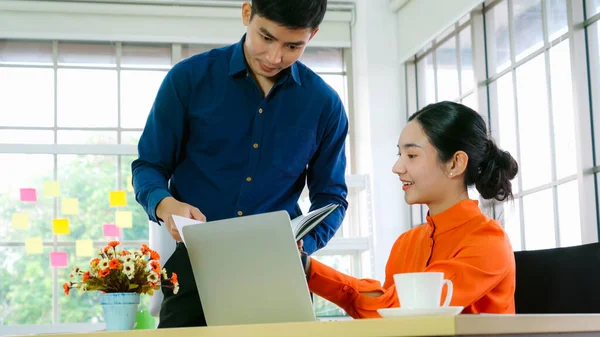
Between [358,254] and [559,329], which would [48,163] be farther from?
[559,329]

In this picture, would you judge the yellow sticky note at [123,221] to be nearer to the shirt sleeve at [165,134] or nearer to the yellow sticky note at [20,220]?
the yellow sticky note at [20,220]

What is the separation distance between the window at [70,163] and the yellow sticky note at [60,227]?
33mm

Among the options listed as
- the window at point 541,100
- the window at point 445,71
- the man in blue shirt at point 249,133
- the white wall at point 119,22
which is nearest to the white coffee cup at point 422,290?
the man in blue shirt at point 249,133

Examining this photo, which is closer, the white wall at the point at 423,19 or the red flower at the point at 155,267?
the red flower at the point at 155,267

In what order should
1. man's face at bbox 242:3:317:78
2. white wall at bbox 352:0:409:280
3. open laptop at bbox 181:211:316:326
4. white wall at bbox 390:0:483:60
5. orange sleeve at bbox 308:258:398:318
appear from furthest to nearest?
white wall at bbox 352:0:409:280 → white wall at bbox 390:0:483:60 → man's face at bbox 242:3:317:78 → orange sleeve at bbox 308:258:398:318 → open laptop at bbox 181:211:316:326

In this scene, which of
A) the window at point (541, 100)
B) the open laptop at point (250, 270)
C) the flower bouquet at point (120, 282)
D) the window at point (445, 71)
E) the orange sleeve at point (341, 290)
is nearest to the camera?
the open laptop at point (250, 270)

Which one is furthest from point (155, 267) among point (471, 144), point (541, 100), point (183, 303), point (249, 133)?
point (541, 100)

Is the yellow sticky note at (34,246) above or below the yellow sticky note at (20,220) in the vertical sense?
below

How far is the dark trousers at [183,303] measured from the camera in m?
1.69

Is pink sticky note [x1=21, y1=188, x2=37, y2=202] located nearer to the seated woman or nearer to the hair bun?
the seated woman

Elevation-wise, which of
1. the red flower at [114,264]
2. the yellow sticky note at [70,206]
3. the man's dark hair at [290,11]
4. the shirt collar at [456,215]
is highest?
the man's dark hair at [290,11]

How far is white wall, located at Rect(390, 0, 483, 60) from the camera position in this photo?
14.2ft

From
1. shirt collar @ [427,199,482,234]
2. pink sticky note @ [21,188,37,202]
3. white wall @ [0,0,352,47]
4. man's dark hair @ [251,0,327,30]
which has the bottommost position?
shirt collar @ [427,199,482,234]

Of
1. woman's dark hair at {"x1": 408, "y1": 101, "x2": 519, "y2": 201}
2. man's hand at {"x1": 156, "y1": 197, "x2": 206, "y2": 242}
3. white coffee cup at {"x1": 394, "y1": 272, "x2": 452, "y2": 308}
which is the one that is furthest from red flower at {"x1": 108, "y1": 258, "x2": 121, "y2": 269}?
woman's dark hair at {"x1": 408, "y1": 101, "x2": 519, "y2": 201}
